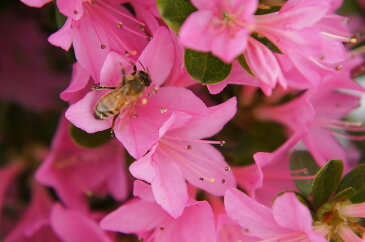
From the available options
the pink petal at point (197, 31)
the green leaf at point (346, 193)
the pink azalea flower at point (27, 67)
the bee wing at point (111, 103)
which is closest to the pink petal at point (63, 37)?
the bee wing at point (111, 103)

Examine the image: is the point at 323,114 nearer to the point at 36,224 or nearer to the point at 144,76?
the point at 144,76

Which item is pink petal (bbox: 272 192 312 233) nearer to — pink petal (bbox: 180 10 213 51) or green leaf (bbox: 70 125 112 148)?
pink petal (bbox: 180 10 213 51)

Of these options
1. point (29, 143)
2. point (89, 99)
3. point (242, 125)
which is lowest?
point (29, 143)

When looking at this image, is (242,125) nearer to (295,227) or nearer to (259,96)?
(259,96)

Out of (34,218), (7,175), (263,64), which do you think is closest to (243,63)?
(263,64)

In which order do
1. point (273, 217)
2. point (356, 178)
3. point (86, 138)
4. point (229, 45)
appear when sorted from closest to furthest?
point (229, 45), point (273, 217), point (356, 178), point (86, 138)

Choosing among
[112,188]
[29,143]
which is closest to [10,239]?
[112,188]

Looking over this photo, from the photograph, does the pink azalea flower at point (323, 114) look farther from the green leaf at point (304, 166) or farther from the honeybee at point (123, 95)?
the honeybee at point (123, 95)
